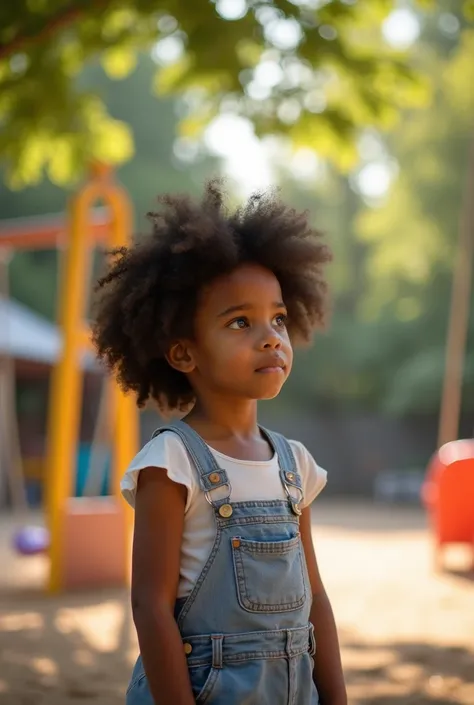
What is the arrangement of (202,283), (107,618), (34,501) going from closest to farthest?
(202,283) → (107,618) → (34,501)

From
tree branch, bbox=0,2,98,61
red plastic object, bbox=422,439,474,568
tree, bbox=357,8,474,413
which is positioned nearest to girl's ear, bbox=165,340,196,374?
tree branch, bbox=0,2,98,61

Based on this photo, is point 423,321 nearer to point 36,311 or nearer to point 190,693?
point 36,311

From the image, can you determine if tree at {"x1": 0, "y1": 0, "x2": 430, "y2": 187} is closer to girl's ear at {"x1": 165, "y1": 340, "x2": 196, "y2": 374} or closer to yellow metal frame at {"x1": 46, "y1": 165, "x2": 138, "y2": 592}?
yellow metal frame at {"x1": 46, "y1": 165, "x2": 138, "y2": 592}

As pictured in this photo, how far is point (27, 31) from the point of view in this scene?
14.5 feet

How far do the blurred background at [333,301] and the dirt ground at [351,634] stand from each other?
20mm

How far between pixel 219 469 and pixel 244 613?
0.88 feet

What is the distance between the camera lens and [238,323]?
6.28 feet

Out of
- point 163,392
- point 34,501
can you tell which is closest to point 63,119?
point 163,392

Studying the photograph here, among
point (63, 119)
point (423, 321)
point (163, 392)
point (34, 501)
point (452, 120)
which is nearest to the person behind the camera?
point (163, 392)

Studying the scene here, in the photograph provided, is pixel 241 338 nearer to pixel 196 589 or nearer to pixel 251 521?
pixel 251 521

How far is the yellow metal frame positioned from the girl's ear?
184 inches

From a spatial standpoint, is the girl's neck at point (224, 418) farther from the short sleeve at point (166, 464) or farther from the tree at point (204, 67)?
the tree at point (204, 67)

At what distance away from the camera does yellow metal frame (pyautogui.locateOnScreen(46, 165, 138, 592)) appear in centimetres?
674

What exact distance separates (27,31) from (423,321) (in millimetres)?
17341
